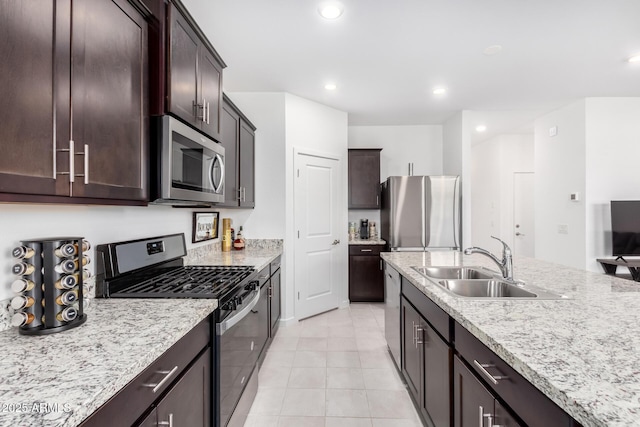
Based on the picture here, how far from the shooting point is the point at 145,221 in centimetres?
197

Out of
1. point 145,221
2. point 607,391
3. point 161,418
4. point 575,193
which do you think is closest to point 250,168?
point 145,221

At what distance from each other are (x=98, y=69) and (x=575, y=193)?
4.91 meters

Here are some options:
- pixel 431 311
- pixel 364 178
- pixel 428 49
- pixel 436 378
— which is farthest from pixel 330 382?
pixel 364 178

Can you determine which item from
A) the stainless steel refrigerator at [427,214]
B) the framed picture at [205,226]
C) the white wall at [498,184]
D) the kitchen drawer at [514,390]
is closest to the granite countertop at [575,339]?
the kitchen drawer at [514,390]

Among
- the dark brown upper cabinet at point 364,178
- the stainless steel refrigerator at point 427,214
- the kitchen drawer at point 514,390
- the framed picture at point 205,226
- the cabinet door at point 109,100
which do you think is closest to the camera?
the kitchen drawer at point 514,390

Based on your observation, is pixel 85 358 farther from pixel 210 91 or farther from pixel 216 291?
pixel 210 91

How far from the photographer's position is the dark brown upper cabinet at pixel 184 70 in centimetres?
144

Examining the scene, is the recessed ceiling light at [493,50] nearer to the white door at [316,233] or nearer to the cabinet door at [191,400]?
the white door at [316,233]

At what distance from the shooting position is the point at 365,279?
14.2ft

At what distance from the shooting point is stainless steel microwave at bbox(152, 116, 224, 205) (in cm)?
142

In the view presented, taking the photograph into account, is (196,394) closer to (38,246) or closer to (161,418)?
(161,418)

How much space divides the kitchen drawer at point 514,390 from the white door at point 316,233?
257 cm

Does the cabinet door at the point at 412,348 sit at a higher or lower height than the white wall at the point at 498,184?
lower

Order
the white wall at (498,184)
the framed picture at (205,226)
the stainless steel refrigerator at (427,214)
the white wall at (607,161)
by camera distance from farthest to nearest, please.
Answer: the white wall at (498,184) → the stainless steel refrigerator at (427,214) → the white wall at (607,161) → the framed picture at (205,226)
